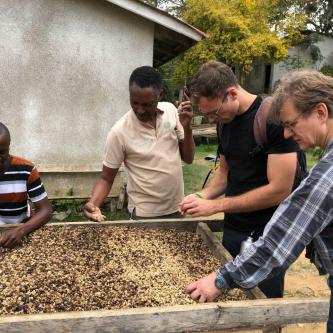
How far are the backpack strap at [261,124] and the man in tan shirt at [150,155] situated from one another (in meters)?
0.93

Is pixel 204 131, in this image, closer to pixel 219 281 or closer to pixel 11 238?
pixel 11 238

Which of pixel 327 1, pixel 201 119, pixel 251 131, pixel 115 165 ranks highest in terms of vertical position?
pixel 327 1

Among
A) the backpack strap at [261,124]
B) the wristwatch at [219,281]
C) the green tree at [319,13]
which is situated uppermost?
the green tree at [319,13]

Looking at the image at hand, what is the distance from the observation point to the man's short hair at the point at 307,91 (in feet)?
6.13

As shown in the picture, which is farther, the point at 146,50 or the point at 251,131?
the point at 146,50

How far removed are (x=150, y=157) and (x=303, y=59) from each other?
25.9 meters

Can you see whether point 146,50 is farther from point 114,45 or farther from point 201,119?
point 201,119

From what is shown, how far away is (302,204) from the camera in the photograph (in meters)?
1.80

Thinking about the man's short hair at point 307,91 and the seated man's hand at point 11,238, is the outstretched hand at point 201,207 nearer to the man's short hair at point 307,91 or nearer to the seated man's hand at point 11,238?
the man's short hair at point 307,91

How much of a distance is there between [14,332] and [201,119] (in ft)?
58.2

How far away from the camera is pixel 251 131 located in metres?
2.84

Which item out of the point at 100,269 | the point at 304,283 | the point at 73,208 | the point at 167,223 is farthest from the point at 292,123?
the point at 73,208

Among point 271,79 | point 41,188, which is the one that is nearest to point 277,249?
point 41,188

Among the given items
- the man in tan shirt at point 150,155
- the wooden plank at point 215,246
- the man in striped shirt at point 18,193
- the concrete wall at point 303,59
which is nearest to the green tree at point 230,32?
the concrete wall at point 303,59
